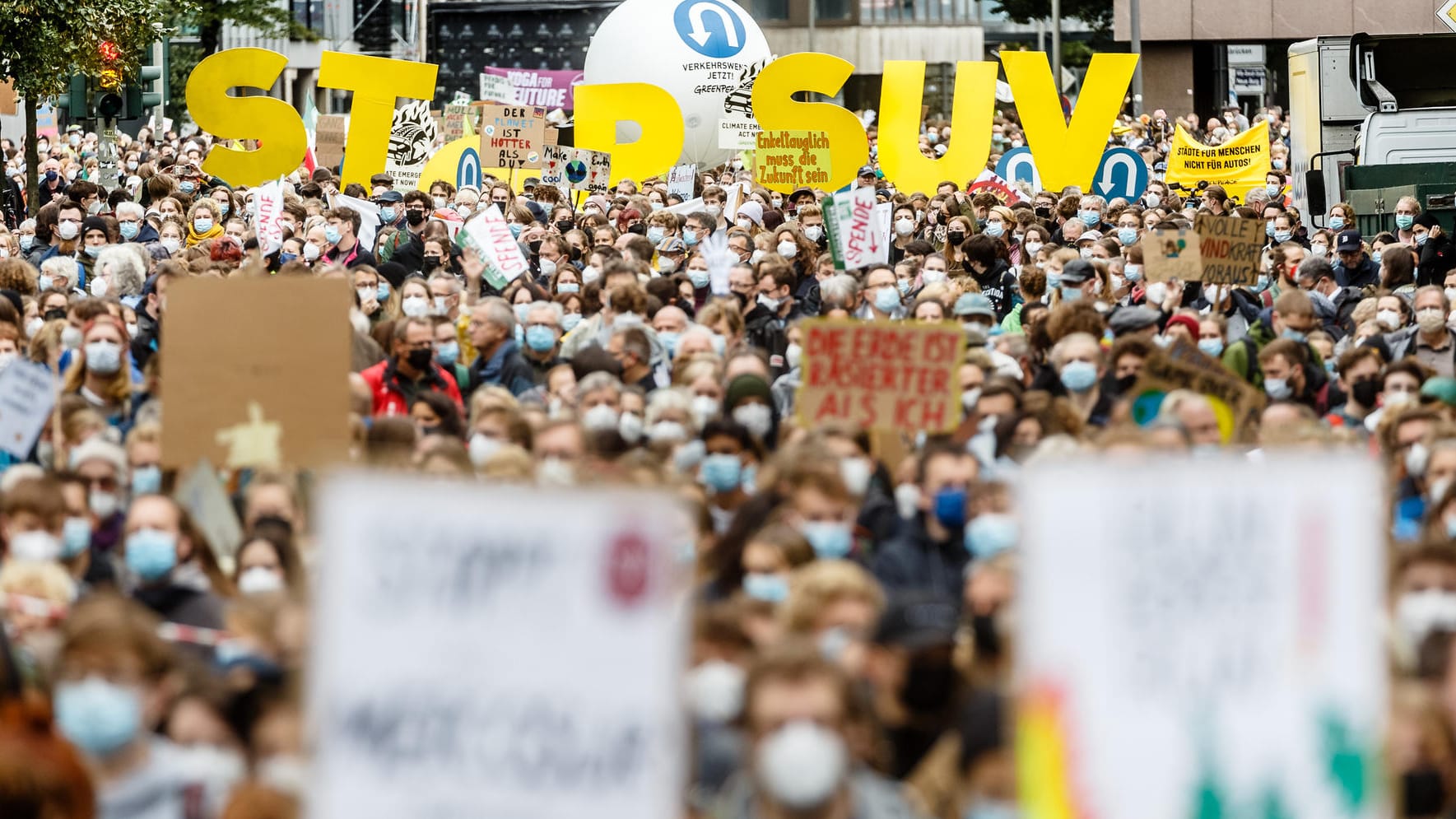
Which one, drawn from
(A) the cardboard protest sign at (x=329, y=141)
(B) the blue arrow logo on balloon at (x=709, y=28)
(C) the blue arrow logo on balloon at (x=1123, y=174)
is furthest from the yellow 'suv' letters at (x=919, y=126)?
(B) the blue arrow logo on balloon at (x=709, y=28)

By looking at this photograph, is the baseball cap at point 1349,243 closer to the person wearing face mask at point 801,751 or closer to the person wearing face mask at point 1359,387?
the person wearing face mask at point 1359,387

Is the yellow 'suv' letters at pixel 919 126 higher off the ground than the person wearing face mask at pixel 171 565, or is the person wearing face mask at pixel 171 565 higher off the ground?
the yellow 'suv' letters at pixel 919 126

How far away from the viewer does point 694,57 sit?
3691 cm

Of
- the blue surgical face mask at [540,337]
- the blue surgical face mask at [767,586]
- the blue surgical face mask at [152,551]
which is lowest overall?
the blue surgical face mask at [767,586]

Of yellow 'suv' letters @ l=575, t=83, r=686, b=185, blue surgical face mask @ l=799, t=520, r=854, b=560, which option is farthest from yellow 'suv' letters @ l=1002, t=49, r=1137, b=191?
blue surgical face mask @ l=799, t=520, r=854, b=560

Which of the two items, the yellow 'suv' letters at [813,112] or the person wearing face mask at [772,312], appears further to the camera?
the yellow 'suv' letters at [813,112]

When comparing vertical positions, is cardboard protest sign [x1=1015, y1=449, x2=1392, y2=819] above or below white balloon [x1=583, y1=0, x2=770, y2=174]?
below

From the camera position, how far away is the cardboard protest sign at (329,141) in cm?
2692

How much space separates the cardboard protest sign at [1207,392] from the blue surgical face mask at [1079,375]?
565 millimetres

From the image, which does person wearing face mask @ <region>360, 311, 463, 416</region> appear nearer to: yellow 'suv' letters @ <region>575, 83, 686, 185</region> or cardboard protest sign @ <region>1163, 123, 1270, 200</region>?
yellow 'suv' letters @ <region>575, 83, 686, 185</region>

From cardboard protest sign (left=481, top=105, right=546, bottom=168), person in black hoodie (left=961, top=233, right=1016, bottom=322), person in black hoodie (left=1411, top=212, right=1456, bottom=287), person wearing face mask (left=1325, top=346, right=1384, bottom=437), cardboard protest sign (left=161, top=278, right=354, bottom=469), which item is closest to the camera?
cardboard protest sign (left=161, top=278, right=354, bottom=469)

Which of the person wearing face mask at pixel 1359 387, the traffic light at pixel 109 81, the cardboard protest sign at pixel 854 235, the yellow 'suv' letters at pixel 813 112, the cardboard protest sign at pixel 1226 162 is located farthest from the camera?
the cardboard protest sign at pixel 1226 162

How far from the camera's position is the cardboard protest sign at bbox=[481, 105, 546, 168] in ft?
77.2

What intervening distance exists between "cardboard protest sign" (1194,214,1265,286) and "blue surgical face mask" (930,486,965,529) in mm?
5817
